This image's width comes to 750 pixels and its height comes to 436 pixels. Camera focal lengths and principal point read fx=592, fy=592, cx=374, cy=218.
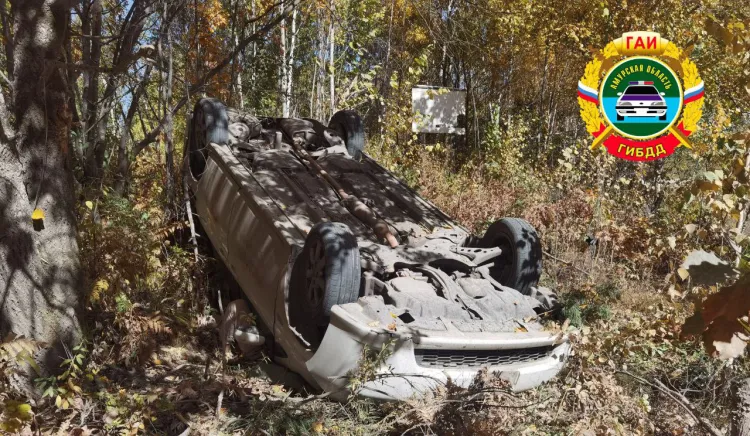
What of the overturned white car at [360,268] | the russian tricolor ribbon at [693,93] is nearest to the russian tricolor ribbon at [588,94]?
the russian tricolor ribbon at [693,93]

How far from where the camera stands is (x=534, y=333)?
13.2 ft

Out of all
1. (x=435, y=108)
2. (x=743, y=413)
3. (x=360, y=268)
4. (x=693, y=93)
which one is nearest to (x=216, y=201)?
(x=360, y=268)

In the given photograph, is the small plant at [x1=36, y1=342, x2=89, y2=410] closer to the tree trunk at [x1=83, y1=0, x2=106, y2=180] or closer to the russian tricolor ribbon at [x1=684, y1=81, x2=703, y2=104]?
the tree trunk at [x1=83, y1=0, x2=106, y2=180]

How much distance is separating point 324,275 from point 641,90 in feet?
Result: 16.4

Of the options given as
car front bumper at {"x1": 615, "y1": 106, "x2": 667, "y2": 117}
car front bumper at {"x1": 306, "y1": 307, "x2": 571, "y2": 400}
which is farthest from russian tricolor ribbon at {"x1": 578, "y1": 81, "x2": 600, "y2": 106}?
car front bumper at {"x1": 306, "y1": 307, "x2": 571, "y2": 400}

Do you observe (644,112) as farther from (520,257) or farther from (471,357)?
(471,357)

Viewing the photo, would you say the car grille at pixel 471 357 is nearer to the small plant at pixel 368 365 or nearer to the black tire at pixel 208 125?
the small plant at pixel 368 365

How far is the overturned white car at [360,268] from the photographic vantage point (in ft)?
12.3

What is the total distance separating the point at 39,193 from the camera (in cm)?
368

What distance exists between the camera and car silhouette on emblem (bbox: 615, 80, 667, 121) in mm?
6938

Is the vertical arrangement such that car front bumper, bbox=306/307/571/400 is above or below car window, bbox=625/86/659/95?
below

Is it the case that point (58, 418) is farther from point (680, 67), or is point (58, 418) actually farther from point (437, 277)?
point (680, 67)

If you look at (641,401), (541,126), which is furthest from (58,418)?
(541,126)

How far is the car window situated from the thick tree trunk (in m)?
5.98
